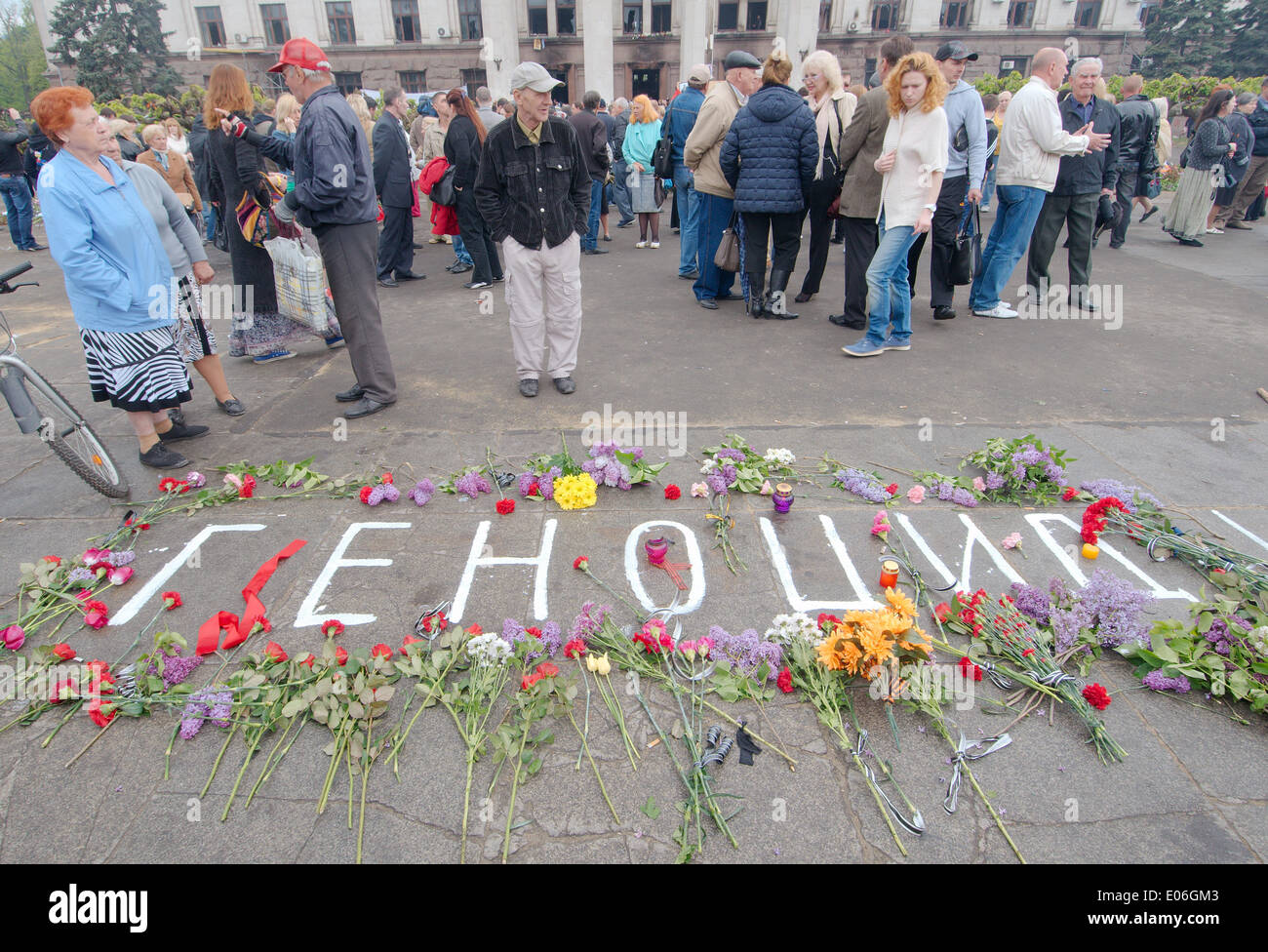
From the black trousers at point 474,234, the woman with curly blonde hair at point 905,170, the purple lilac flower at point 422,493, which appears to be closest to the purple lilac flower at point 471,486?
the purple lilac flower at point 422,493

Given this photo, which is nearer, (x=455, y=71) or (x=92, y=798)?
(x=92, y=798)

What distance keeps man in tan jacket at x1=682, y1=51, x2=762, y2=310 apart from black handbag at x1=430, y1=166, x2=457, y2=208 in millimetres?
2834

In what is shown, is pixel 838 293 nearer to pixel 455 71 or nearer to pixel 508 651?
pixel 508 651

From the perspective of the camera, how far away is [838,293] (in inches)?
312

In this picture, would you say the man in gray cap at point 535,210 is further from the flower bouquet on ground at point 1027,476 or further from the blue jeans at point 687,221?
the blue jeans at point 687,221

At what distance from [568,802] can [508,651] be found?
0.66m

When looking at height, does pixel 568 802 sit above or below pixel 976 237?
below

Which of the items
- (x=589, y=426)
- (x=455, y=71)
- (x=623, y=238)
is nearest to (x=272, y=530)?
(x=589, y=426)

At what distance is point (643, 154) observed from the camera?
34.0 feet

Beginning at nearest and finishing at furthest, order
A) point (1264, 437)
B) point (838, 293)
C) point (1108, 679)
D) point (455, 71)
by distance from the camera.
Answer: point (1108, 679) → point (1264, 437) → point (838, 293) → point (455, 71)

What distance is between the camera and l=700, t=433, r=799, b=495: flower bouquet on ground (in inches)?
156

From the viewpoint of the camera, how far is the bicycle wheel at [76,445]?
368 cm

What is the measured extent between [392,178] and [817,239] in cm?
483

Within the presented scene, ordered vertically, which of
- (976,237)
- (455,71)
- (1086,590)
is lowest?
(1086,590)
